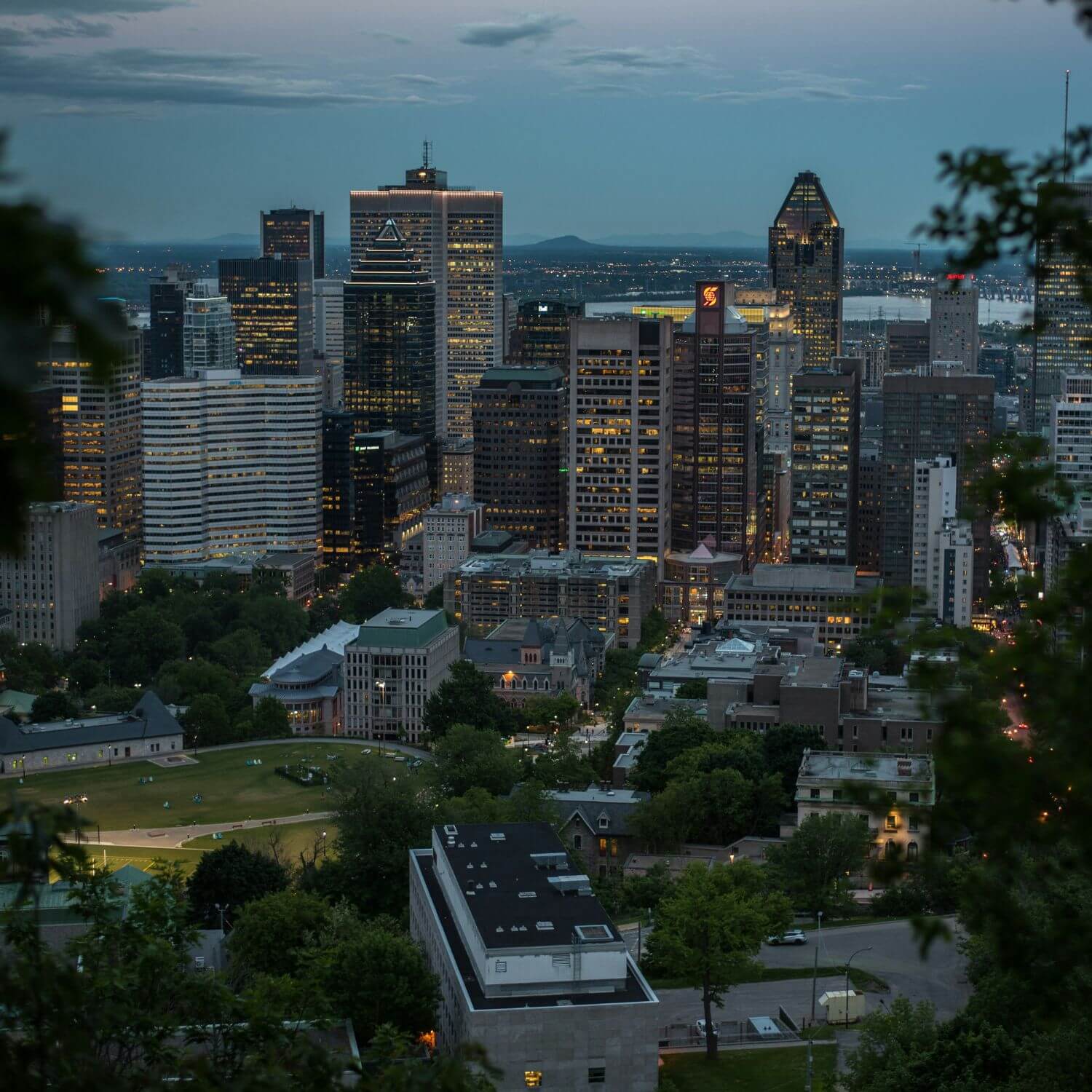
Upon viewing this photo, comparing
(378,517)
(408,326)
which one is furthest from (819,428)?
(408,326)

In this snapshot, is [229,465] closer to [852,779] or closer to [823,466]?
[823,466]

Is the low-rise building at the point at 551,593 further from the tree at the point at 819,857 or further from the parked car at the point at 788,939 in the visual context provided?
the parked car at the point at 788,939

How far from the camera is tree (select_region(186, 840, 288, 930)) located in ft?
116

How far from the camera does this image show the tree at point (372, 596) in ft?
254

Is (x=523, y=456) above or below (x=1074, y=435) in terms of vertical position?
below

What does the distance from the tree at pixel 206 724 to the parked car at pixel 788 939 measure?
28184mm

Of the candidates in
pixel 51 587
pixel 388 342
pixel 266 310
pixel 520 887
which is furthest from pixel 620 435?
pixel 520 887

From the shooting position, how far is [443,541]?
271ft

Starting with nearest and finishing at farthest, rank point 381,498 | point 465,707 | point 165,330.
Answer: point 465,707 < point 381,498 < point 165,330

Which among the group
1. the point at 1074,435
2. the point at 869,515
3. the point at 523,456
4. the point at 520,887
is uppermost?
the point at 1074,435

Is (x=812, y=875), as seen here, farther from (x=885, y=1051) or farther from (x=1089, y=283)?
(x=1089, y=283)

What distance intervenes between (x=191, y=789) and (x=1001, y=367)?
343ft

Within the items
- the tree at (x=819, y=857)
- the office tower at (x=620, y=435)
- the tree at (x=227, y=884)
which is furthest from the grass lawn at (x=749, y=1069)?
the office tower at (x=620, y=435)

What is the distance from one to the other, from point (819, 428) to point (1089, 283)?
74923 millimetres
